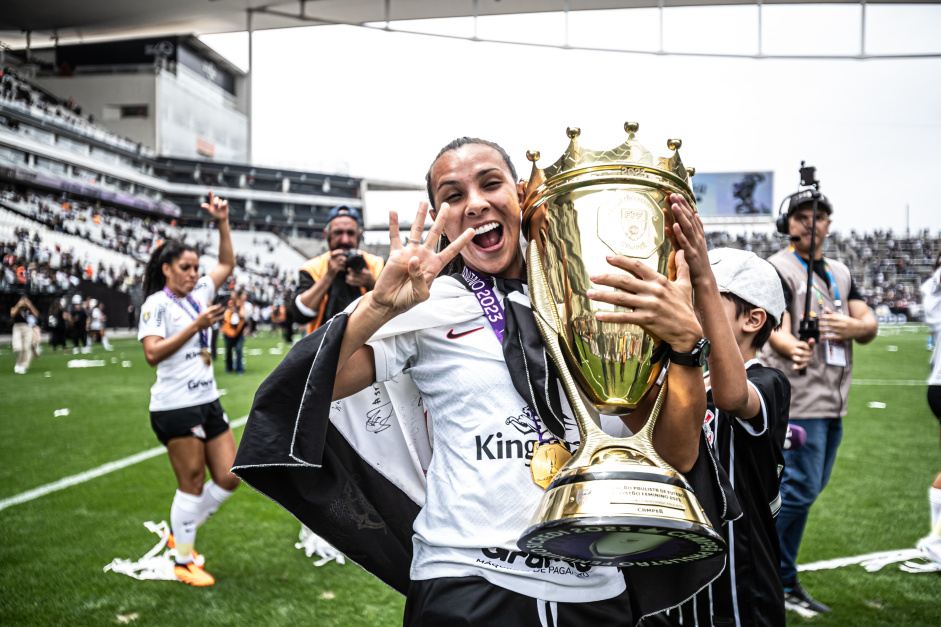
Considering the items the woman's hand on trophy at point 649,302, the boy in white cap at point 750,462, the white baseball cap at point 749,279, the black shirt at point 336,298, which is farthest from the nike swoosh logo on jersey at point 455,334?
the black shirt at point 336,298

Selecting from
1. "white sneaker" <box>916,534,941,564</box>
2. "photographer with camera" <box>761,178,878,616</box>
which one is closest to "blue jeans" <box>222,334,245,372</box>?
"photographer with camera" <box>761,178,878,616</box>

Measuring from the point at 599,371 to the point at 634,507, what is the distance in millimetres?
274

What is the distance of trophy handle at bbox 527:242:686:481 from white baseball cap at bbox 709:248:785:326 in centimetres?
82

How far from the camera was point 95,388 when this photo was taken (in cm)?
1202

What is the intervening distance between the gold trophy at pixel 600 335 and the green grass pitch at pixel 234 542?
2.67 meters

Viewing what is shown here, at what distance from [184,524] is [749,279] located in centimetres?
357

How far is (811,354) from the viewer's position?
3.31 meters

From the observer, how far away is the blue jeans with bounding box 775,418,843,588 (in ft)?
10.9

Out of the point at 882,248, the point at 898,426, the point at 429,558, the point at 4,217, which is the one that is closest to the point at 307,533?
the point at 429,558

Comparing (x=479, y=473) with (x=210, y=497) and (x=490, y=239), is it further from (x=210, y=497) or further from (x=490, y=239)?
(x=210, y=497)

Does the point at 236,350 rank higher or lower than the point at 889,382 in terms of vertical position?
higher

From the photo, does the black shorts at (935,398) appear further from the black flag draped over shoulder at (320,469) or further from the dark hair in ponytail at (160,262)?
the dark hair in ponytail at (160,262)

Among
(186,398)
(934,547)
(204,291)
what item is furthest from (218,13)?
(934,547)

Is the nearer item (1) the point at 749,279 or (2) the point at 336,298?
(1) the point at 749,279
